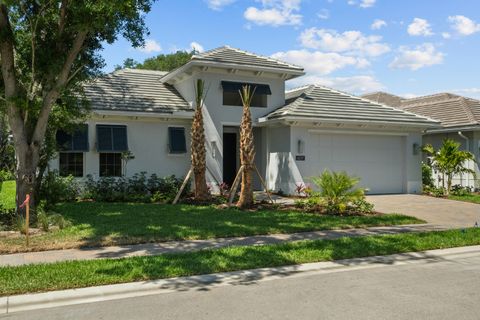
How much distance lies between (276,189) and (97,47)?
9061mm

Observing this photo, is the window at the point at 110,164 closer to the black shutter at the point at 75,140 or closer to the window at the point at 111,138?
the window at the point at 111,138

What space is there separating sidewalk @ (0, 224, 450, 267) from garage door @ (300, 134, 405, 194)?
758 cm

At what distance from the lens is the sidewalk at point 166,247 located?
7.89m

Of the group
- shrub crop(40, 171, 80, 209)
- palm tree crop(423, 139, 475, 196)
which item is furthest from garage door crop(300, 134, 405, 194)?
shrub crop(40, 171, 80, 209)

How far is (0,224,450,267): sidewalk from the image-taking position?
25.9 feet

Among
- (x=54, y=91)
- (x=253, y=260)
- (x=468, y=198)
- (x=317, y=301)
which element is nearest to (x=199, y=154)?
(x=54, y=91)

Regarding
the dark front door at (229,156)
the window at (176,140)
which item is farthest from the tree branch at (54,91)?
the dark front door at (229,156)

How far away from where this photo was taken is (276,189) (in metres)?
18.5

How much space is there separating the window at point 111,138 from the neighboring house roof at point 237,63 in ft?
12.3

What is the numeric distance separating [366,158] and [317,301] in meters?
14.3

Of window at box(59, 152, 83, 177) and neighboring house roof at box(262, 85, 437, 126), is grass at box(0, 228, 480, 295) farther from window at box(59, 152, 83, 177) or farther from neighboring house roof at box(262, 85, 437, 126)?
window at box(59, 152, 83, 177)

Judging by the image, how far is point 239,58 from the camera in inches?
737

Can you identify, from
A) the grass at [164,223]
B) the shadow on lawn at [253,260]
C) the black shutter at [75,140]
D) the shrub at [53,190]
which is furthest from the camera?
the black shutter at [75,140]

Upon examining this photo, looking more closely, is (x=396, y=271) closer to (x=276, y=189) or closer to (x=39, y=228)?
(x=39, y=228)
